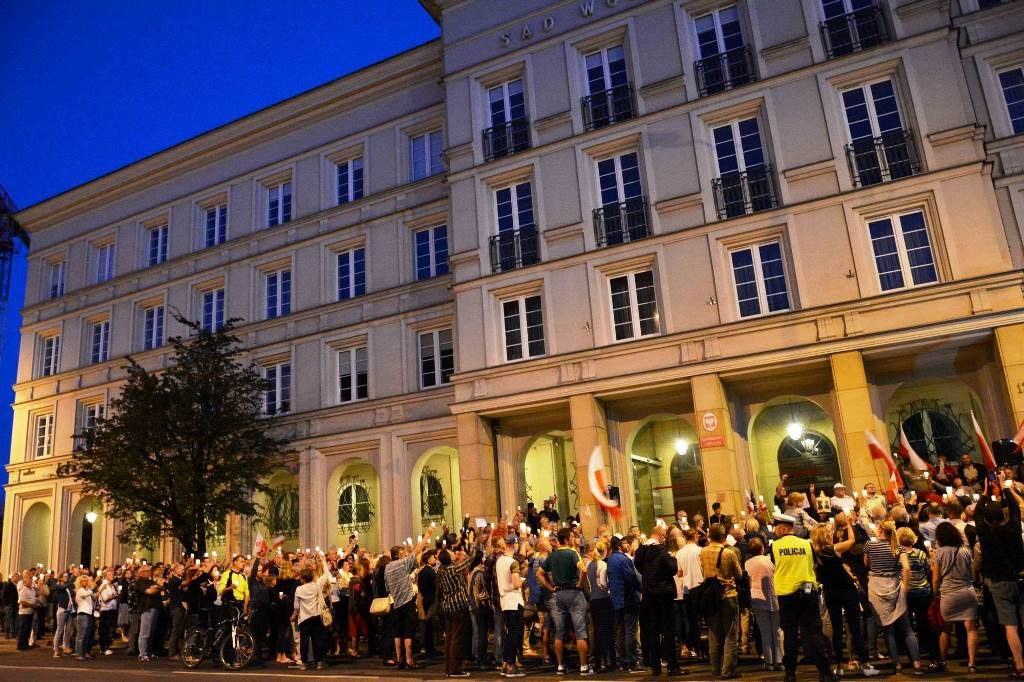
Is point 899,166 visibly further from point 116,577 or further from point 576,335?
point 116,577

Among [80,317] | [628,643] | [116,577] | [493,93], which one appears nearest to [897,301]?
[628,643]

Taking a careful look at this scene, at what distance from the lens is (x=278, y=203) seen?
28.7m

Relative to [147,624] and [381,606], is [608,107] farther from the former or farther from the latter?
[147,624]

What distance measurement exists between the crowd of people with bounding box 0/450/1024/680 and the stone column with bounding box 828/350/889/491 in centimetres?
146

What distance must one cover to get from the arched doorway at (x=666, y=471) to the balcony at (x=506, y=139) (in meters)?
8.51

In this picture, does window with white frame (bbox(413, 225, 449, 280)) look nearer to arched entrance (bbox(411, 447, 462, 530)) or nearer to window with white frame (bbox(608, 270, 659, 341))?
arched entrance (bbox(411, 447, 462, 530))

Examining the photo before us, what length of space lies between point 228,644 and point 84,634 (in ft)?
17.1

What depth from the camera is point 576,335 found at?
20125mm

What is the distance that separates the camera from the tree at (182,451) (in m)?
23.0

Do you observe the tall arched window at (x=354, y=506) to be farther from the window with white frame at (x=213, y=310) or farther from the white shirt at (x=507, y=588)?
the white shirt at (x=507, y=588)

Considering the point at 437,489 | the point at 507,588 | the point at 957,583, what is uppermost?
the point at 437,489

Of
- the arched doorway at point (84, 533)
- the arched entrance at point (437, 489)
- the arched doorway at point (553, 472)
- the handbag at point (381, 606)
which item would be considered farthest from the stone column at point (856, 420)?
the arched doorway at point (84, 533)

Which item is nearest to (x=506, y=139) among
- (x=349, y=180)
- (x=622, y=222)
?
(x=622, y=222)

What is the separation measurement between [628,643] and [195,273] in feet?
78.5
